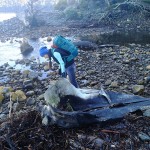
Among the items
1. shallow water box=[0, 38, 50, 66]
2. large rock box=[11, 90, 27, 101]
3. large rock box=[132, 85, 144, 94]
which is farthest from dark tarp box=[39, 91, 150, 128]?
shallow water box=[0, 38, 50, 66]

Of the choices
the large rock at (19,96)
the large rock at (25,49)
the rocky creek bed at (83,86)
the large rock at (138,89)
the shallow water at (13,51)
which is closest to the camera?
the rocky creek bed at (83,86)

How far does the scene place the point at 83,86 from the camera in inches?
292

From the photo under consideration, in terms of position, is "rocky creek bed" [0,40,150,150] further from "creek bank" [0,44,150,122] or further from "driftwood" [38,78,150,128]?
"driftwood" [38,78,150,128]

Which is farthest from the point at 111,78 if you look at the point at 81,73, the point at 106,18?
the point at 106,18

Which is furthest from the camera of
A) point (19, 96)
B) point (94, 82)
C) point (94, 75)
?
point (94, 75)

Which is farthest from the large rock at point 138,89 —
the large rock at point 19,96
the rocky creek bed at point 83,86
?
the large rock at point 19,96

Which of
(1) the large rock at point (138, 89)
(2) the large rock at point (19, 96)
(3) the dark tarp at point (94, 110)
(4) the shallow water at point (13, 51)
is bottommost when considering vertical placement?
(4) the shallow water at point (13, 51)

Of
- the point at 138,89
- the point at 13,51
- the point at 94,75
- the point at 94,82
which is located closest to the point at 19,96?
the point at 94,82

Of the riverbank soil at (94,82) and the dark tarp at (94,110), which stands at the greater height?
the dark tarp at (94,110)

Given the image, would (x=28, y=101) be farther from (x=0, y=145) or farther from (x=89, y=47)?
(x=89, y=47)

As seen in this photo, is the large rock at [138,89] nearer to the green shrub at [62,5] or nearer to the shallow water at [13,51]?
the shallow water at [13,51]

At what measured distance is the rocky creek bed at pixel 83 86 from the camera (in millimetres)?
3974

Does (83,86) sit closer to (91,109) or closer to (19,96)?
(19,96)

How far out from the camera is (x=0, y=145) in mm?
3840
